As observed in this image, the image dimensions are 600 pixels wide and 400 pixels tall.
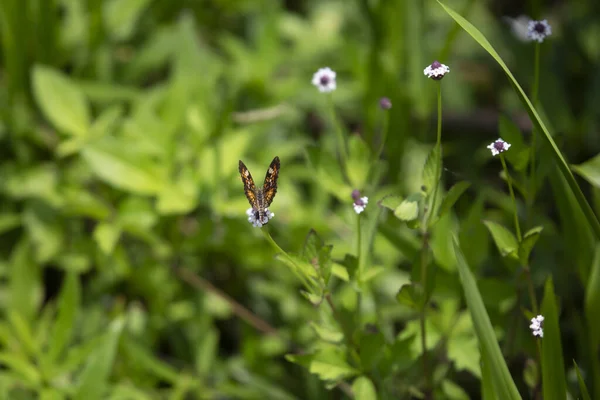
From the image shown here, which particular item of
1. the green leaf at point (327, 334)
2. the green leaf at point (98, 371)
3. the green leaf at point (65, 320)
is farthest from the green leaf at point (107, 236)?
the green leaf at point (327, 334)

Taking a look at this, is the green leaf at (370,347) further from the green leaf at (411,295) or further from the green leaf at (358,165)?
the green leaf at (358,165)

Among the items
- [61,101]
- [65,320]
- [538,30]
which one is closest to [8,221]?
[61,101]

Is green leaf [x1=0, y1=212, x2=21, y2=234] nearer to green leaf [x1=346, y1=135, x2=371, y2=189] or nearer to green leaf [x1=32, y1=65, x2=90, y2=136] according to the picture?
→ green leaf [x1=32, y1=65, x2=90, y2=136]

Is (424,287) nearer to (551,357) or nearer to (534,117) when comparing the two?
(551,357)

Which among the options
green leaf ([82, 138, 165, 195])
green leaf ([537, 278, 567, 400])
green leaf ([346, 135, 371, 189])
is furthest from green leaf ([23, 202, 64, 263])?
green leaf ([537, 278, 567, 400])

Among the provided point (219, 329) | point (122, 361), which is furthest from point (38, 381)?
point (219, 329)
